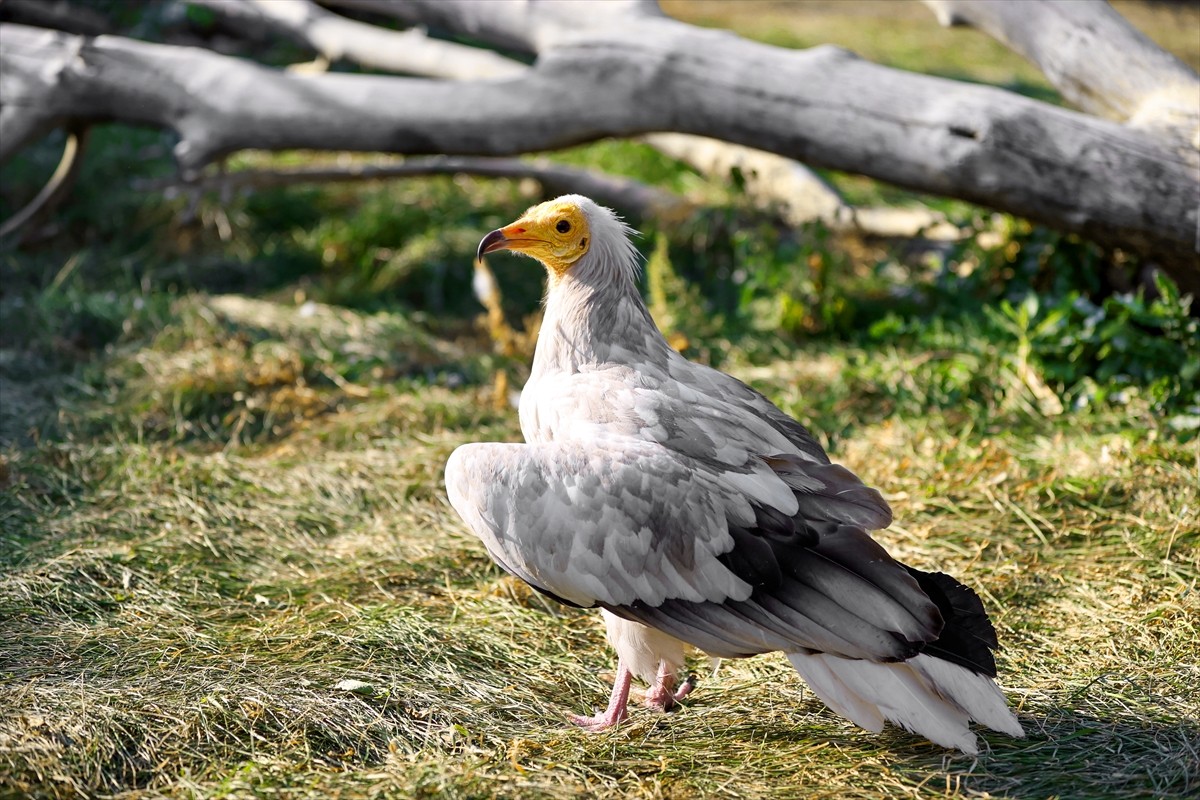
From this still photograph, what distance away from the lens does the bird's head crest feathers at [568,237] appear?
3.28 m

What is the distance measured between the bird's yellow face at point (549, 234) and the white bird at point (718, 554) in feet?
1.38

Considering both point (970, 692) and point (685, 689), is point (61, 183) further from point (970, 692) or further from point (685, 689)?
point (970, 692)

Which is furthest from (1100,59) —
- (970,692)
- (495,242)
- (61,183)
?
(61,183)

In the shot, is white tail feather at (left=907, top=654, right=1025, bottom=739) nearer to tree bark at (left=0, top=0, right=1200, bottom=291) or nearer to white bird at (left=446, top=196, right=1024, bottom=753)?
white bird at (left=446, top=196, right=1024, bottom=753)

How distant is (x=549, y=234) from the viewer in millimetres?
3291

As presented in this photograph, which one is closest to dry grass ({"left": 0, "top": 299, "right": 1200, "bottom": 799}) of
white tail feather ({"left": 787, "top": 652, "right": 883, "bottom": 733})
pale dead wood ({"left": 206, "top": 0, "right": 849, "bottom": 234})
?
white tail feather ({"left": 787, "top": 652, "right": 883, "bottom": 733})

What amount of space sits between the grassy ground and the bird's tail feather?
0.15 metres

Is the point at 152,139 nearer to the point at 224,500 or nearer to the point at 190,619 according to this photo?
the point at 224,500

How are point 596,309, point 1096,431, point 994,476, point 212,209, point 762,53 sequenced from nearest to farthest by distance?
point 596,309
point 994,476
point 1096,431
point 762,53
point 212,209

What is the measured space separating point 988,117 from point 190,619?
334 centimetres

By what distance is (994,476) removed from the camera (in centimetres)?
395

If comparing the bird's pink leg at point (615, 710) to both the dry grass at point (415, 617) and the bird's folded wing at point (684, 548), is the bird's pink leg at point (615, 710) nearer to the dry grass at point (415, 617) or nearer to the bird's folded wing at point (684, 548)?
the dry grass at point (415, 617)

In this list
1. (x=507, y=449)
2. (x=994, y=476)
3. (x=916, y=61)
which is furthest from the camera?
(x=916, y=61)

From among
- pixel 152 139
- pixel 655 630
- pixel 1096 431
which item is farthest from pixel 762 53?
pixel 152 139
